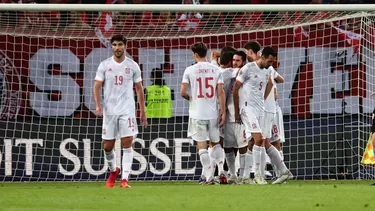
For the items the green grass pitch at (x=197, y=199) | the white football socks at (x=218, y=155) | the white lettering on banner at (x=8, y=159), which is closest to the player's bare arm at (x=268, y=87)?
the white football socks at (x=218, y=155)

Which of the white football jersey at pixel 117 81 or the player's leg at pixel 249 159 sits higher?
the white football jersey at pixel 117 81

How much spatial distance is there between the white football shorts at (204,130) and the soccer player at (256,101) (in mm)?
380

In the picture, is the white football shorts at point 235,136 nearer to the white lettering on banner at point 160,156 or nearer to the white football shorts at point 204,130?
the white football shorts at point 204,130

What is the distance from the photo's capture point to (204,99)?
14797mm

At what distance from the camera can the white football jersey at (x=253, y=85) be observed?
47.1 feet

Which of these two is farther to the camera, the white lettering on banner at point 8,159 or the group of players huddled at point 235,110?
the white lettering on banner at point 8,159

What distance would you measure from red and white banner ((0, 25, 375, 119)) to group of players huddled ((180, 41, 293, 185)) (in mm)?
3388

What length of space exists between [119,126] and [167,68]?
5.52 meters

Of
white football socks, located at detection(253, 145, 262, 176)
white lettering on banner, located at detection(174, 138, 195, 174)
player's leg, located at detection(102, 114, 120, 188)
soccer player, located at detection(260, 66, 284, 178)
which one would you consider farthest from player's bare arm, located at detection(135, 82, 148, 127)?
white lettering on banner, located at detection(174, 138, 195, 174)

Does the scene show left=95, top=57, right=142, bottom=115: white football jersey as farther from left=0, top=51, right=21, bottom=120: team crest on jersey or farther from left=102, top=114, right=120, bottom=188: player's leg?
left=0, top=51, right=21, bottom=120: team crest on jersey

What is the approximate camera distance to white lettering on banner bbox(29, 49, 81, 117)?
1839 centimetres

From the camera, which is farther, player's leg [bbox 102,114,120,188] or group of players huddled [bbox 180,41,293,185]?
group of players huddled [bbox 180,41,293,185]

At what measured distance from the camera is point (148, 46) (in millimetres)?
18812

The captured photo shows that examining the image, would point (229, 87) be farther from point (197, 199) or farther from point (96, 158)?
Answer: point (197, 199)
